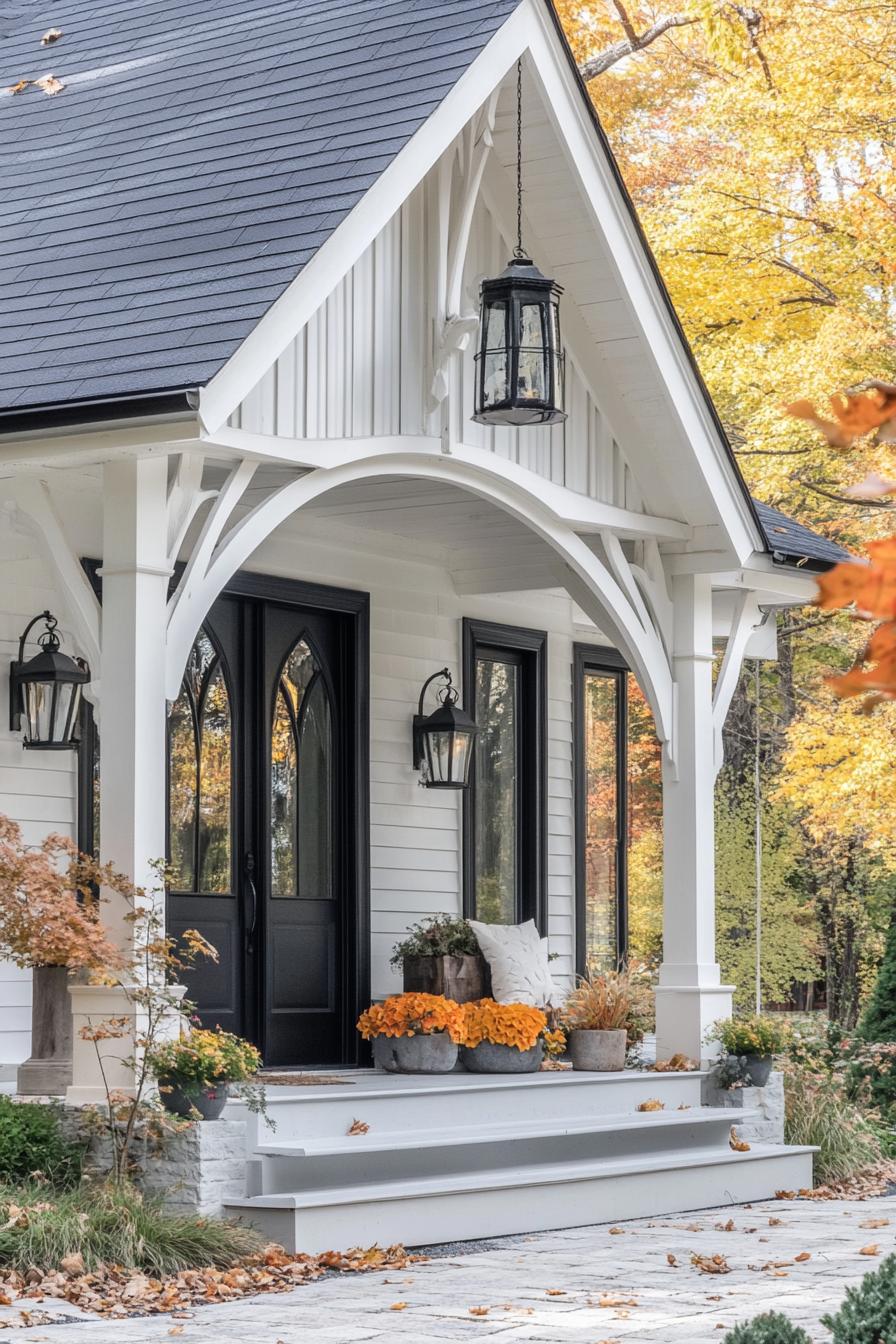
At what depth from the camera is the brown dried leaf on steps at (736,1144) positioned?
9883 mm

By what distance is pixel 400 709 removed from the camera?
11.2 meters

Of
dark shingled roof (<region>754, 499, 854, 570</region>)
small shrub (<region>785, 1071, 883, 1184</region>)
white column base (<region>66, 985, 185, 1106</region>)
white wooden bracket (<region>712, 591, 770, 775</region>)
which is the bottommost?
small shrub (<region>785, 1071, 883, 1184</region>)

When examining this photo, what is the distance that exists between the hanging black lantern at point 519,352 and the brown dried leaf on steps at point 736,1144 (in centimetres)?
409

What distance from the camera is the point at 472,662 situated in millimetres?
11836

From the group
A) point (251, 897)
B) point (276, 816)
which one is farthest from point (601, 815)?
point (251, 897)

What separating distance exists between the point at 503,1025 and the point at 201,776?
2.09 meters

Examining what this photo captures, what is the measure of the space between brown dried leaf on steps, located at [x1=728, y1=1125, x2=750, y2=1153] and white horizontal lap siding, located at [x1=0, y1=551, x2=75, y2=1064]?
12.5 feet

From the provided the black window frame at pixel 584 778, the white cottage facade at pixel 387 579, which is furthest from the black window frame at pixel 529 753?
the black window frame at pixel 584 778

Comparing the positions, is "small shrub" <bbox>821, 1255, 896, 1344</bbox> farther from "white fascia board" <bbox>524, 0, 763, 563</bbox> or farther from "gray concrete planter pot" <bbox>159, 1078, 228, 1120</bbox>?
"white fascia board" <bbox>524, 0, 763, 563</bbox>

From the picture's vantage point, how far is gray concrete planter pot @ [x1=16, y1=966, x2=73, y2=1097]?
773 centimetres

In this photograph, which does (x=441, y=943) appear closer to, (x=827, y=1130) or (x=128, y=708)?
(x=827, y=1130)

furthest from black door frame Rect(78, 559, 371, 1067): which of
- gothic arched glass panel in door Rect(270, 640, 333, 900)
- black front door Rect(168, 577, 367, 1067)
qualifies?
gothic arched glass panel in door Rect(270, 640, 333, 900)

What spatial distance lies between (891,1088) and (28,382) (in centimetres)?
809

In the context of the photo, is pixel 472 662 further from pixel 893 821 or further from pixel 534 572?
pixel 893 821
